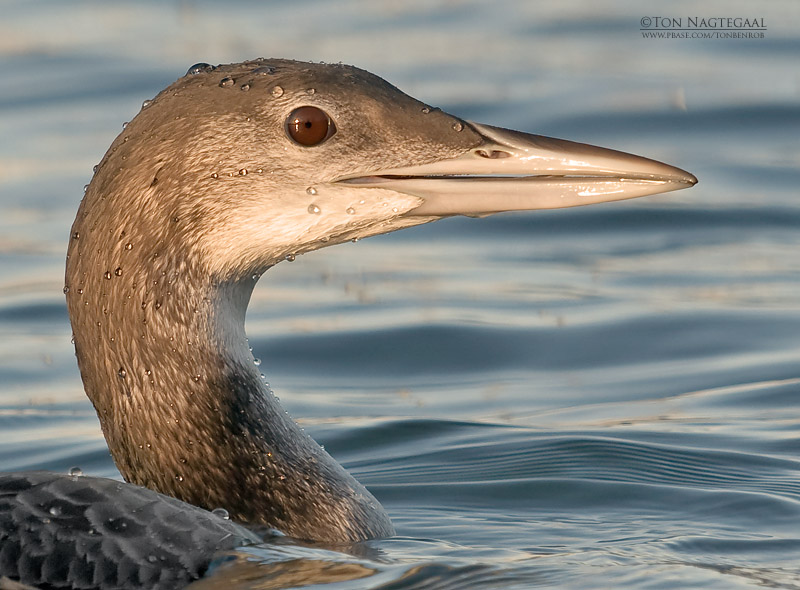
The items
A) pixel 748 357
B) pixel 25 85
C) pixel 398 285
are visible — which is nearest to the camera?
pixel 748 357

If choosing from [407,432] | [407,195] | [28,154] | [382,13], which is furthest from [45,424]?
[382,13]

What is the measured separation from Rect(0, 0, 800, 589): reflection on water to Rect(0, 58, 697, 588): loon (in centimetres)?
33

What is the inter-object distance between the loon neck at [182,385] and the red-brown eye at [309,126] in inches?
15.6

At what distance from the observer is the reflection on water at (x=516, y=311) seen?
188 inches

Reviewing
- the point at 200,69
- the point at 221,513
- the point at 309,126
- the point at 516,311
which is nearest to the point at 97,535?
the point at 221,513

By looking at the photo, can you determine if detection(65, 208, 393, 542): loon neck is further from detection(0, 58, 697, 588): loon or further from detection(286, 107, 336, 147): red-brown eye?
detection(286, 107, 336, 147): red-brown eye

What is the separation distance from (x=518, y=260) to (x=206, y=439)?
12.3ft

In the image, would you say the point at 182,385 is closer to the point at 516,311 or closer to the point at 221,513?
the point at 221,513

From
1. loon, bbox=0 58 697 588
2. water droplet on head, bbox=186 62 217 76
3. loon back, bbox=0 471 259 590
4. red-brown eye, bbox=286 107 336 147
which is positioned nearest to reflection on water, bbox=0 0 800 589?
loon back, bbox=0 471 259 590

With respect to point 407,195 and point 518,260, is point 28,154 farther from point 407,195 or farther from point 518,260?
point 407,195

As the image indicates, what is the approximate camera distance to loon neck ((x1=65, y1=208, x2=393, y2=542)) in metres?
4.22

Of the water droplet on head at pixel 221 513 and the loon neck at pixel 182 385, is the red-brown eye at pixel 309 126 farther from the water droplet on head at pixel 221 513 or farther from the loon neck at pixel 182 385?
the water droplet on head at pixel 221 513

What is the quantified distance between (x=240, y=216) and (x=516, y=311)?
10.4 feet

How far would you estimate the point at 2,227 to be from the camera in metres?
8.09
